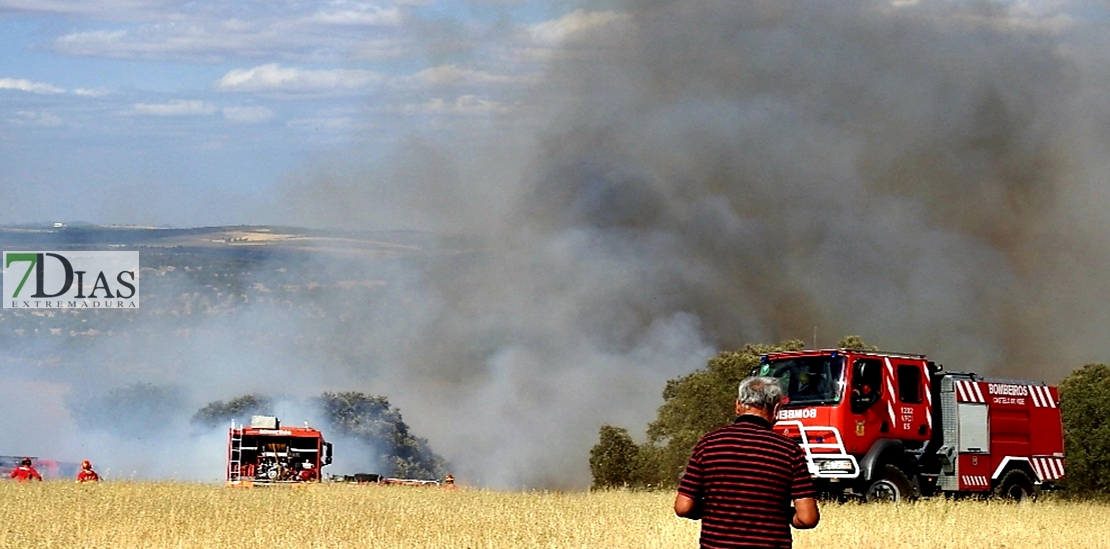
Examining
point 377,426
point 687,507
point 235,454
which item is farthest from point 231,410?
point 687,507

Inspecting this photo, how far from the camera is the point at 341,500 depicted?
2483 centimetres

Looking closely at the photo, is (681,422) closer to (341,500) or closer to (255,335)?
(341,500)

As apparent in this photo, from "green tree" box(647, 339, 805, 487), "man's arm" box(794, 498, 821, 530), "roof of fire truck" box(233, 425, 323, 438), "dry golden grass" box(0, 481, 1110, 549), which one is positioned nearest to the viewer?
"man's arm" box(794, 498, 821, 530)

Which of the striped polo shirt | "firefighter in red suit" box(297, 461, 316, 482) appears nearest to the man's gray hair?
the striped polo shirt

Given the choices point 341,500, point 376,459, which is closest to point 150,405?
point 376,459

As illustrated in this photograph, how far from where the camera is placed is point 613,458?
1779 inches

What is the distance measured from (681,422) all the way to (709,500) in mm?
34643

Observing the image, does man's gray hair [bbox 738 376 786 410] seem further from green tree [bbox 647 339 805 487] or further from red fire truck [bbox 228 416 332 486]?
green tree [bbox 647 339 805 487]

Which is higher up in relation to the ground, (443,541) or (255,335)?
(255,335)

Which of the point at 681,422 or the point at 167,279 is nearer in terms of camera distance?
the point at 681,422

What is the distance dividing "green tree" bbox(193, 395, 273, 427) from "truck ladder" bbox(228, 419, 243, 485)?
72.9 feet

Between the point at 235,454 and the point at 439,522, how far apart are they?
1744cm

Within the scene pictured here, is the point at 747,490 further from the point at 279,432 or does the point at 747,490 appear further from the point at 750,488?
the point at 279,432

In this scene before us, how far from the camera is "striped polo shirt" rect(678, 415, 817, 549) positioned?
31.4ft
